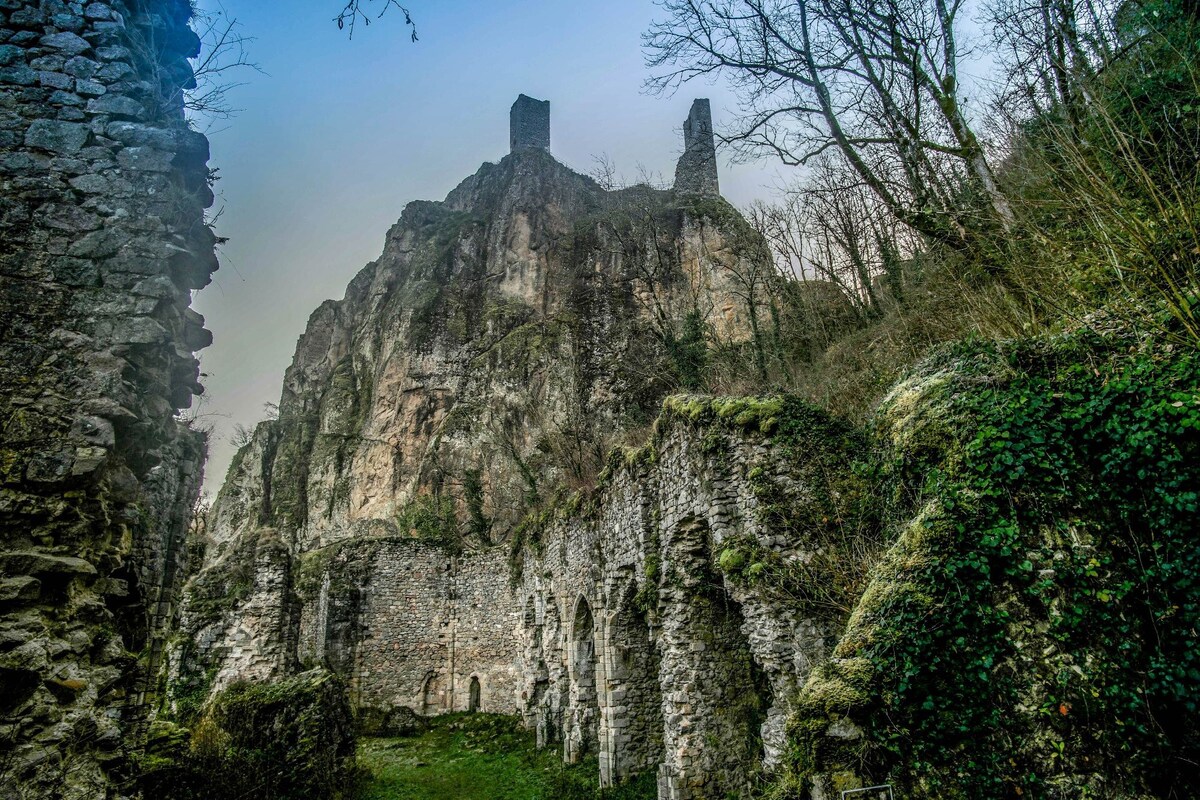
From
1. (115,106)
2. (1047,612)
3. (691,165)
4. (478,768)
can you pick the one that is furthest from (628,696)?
(691,165)

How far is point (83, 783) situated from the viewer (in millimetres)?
3746

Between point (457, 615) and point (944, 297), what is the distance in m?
17.8

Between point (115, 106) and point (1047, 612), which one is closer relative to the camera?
point (1047, 612)

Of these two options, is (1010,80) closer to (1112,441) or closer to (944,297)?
(944,297)

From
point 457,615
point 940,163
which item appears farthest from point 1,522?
point 457,615

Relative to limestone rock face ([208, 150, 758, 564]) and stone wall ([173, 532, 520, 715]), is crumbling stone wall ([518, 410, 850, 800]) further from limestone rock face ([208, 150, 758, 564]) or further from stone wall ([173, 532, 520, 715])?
limestone rock face ([208, 150, 758, 564])

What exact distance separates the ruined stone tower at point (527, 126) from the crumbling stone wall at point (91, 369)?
45.8 m

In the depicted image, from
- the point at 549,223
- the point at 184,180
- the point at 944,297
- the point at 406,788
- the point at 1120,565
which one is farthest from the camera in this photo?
the point at 549,223

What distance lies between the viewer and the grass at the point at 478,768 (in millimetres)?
11422

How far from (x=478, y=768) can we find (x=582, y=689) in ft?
9.56

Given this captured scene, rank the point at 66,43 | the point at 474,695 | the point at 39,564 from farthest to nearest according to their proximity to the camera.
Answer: the point at 474,695, the point at 66,43, the point at 39,564

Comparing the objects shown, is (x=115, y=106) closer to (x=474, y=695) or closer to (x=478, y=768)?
(x=478, y=768)

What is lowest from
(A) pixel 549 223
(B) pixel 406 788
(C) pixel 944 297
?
(B) pixel 406 788

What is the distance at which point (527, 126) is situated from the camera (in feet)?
160
